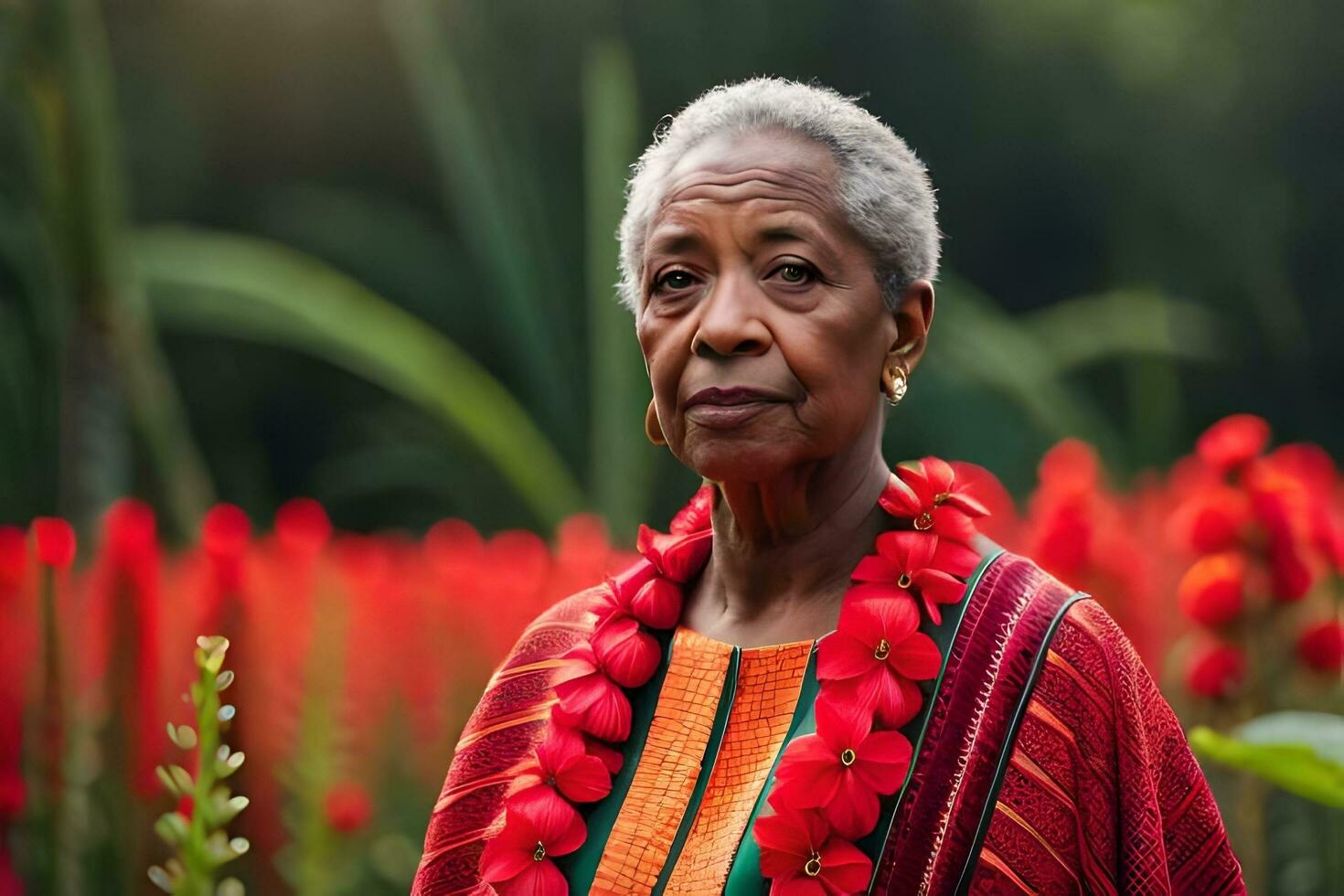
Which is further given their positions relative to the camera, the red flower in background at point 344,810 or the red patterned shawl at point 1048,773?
the red flower in background at point 344,810

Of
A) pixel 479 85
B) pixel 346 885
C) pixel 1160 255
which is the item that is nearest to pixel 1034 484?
pixel 1160 255

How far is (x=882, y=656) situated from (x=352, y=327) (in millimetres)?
3790

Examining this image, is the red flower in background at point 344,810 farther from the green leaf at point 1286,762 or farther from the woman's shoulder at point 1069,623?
the green leaf at point 1286,762

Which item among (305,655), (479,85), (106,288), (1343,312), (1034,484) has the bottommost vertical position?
(305,655)

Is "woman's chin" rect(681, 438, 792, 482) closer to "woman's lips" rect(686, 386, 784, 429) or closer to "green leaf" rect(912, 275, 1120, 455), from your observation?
"woman's lips" rect(686, 386, 784, 429)

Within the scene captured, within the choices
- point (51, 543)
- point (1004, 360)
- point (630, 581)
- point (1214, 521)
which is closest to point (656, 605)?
point (630, 581)

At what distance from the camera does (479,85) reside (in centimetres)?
596

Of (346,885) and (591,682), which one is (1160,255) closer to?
(346,885)

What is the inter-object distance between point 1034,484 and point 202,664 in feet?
16.3

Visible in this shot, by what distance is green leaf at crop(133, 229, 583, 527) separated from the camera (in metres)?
5.17

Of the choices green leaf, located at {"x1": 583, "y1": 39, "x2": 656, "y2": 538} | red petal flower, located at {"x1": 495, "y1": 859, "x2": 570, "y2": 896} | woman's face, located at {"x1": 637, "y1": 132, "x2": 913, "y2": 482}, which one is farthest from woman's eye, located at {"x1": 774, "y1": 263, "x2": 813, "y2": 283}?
green leaf, located at {"x1": 583, "y1": 39, "x2": 656, "y2": 538}

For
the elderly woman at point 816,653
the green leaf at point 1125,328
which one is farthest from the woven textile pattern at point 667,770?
the green leaf at point 1125,328

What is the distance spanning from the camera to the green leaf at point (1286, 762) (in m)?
1.55

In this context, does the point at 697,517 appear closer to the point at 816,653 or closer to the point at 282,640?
the point at 816,653
